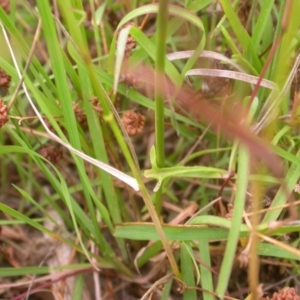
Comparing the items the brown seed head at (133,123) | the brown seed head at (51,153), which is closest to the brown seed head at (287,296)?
the brown seed head at (133,123)

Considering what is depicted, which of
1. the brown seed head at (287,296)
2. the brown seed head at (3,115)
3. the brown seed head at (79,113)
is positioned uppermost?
the brown seed head at (3,115)

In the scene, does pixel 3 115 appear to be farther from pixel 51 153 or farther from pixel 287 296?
pixel 287 296

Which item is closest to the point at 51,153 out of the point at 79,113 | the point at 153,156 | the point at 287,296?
the point at 79,113

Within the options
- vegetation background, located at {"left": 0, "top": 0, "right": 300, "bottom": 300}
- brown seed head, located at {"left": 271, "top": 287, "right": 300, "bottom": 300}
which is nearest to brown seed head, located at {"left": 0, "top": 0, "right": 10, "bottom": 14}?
vegetation background, located at {"left": 0, "top": 0, "right": 300, "bottom": 300}

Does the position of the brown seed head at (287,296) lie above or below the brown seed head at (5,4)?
A: below

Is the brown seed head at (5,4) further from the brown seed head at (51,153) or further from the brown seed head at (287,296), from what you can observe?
the brown seed head at (287,296)

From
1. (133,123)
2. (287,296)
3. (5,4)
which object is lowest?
(287,296)

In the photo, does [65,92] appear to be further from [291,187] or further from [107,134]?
[291,187]

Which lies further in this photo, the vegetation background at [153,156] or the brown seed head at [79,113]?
the brown seed head at [79,113]
